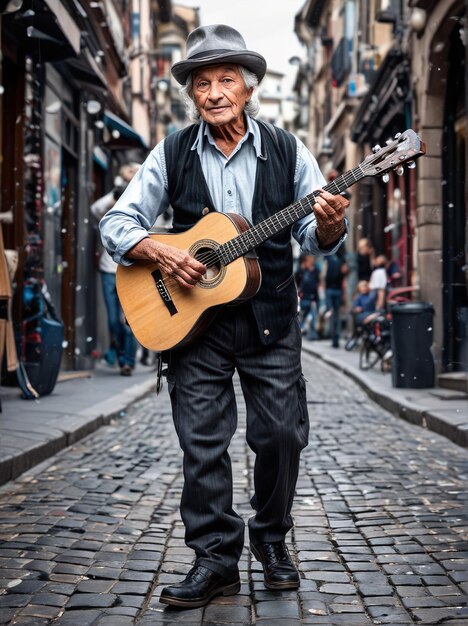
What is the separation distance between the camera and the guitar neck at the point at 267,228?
3.56 meters

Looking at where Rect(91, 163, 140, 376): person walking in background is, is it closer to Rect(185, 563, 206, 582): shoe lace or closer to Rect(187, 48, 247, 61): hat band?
Rect(187, 48, 247, 61): hat band

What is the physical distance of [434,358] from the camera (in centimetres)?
1105

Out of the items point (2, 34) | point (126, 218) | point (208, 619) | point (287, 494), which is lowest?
point (208, 619)

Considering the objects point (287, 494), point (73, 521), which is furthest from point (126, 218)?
point (73, 521)

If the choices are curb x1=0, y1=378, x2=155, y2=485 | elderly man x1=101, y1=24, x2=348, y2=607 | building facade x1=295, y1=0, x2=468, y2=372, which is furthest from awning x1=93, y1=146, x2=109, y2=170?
elderly man x1=101, y1=24, x2=348, y2=607

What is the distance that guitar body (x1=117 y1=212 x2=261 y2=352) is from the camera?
11.8 ft

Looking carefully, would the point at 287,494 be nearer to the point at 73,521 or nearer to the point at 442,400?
the point at 73,521

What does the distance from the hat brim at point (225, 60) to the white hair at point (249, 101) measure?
0.07 feet

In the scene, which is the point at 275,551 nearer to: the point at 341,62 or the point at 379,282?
the point at 379,282

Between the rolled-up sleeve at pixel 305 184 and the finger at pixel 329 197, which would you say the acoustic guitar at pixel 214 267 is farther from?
the rolled-up sleeve at pixel 305 184

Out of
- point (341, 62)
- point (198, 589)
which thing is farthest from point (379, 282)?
point (198, 589)

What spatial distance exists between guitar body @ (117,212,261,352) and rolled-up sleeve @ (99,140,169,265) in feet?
0.31

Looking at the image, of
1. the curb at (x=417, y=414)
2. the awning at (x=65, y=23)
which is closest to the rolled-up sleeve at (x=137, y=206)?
the curb at (x=417, y=414)

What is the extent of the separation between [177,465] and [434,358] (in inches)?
199
